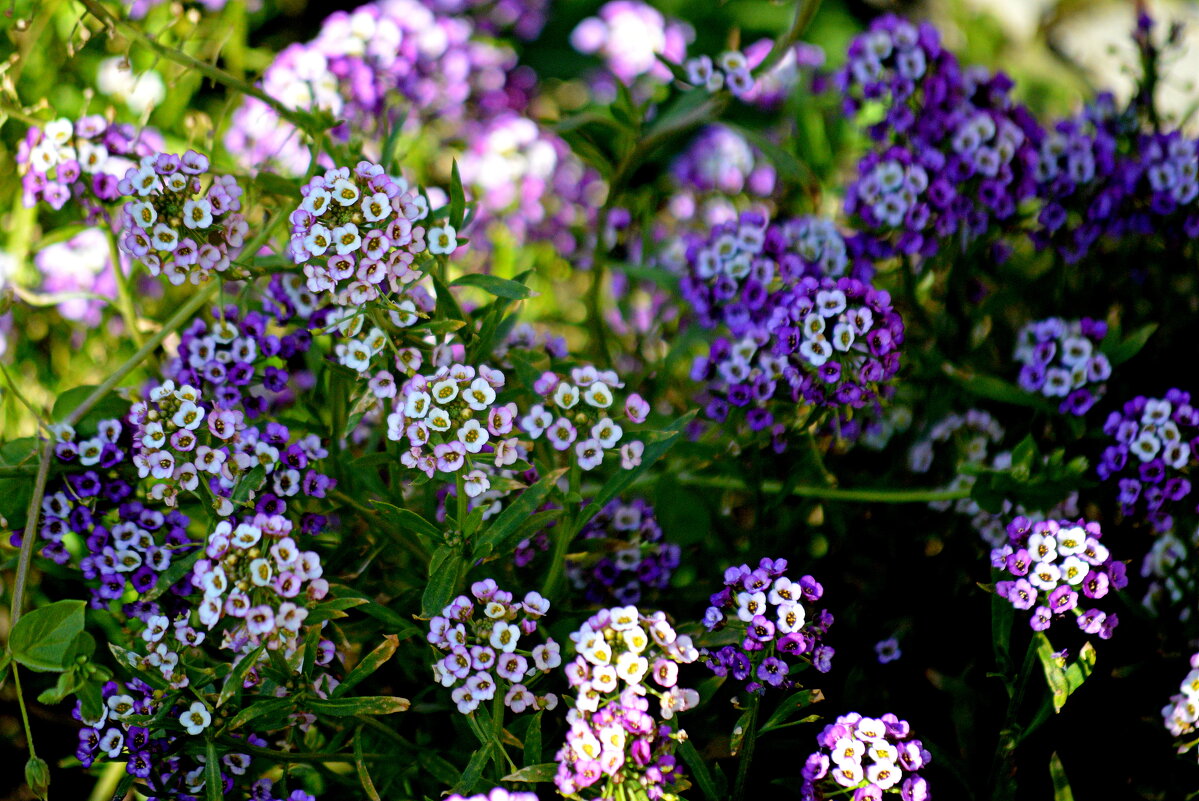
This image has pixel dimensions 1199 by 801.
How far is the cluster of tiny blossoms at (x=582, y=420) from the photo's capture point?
57.4 inches

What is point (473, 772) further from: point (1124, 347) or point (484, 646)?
point (1124, 347)

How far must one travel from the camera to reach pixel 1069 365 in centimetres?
181

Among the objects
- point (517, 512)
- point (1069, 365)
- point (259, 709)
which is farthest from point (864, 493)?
point (259, 709)

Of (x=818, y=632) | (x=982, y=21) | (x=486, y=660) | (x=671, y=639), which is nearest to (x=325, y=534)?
(x=486, y=660)

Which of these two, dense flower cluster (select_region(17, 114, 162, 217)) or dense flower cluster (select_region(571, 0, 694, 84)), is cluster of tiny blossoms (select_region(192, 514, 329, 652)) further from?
dense flower cluster (select_region(571, 0, 694, 84))

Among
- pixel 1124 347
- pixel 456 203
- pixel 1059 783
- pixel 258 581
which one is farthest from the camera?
pixel 1124 347

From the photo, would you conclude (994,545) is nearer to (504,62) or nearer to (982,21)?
(504,62)

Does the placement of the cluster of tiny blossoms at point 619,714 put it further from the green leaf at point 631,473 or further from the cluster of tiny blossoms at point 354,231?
the cluster of tiny blossoms at point 354,231

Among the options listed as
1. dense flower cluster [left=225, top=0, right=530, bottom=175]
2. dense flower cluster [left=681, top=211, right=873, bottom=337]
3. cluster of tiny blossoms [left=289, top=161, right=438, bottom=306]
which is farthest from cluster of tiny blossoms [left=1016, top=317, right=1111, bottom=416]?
dense flower cluster [left=225, top=0, right=530, bottom=175]

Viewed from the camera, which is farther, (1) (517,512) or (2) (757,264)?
(2) (757,264)

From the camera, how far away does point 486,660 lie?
138 cm

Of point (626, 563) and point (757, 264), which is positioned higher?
point (757, 264)

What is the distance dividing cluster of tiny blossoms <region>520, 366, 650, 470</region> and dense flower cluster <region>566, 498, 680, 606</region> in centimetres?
29

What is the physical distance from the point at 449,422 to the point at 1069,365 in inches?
44.3
